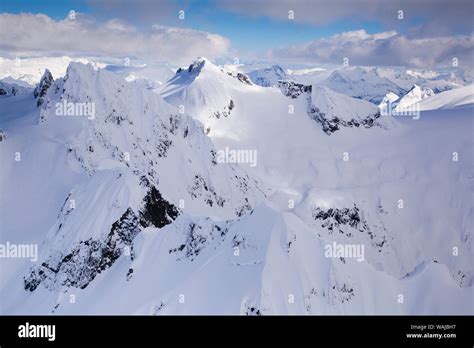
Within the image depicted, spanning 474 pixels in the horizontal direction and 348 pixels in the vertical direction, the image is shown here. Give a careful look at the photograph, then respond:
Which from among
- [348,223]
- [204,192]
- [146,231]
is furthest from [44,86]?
[348,223]

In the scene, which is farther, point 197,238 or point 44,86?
point 44,86

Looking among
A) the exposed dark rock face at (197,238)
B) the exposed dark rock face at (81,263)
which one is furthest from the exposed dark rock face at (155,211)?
the exposed dark rock face at (197,238)

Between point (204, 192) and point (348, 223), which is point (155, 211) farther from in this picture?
point (348, 223)

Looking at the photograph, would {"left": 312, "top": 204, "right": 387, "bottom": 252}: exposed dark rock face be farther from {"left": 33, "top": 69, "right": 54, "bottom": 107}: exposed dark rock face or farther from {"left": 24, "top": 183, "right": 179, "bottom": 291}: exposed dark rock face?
{"left": 24, "top": 183, "right": 179, "bottom": 291}: exposed dark rock face

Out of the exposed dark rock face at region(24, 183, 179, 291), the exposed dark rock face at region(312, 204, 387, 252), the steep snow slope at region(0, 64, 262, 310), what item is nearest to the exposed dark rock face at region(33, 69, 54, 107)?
the steep snow slope at region(0, 64, 262, 310)

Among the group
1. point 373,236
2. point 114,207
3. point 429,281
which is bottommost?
point 373,236

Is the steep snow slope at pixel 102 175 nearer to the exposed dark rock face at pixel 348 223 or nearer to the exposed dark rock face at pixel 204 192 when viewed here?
the exposed dark rock face at pixel 204 192

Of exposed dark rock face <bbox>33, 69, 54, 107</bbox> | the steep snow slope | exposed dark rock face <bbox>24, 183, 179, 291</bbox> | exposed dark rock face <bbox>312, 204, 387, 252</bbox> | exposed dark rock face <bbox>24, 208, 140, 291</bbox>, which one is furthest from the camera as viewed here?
exposed dark rock face <bbox>312, 204, 387, 252</bbox>

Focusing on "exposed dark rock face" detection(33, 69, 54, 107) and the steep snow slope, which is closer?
the steep snow slope

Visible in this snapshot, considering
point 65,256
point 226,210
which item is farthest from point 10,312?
point 226,210
